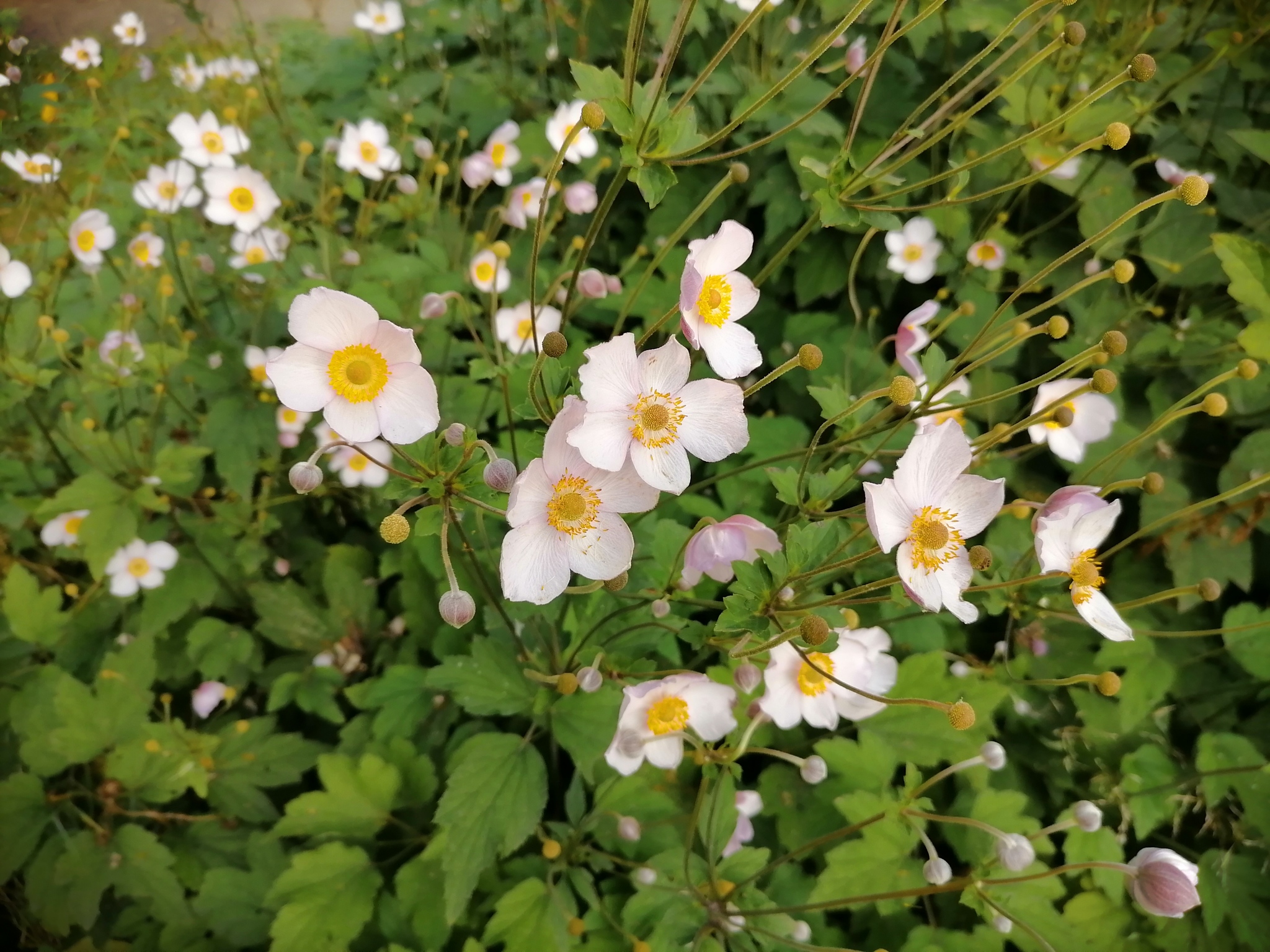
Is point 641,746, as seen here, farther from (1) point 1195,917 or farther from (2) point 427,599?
(1) point 1195,917

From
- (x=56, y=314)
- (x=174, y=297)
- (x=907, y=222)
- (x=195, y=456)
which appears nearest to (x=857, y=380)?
(x=907, y=222)

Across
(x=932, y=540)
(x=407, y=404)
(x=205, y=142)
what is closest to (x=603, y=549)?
(x=407, y=404)

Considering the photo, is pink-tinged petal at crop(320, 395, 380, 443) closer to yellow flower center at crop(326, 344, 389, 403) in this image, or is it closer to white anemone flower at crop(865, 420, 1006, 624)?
yellow flower center at crop(326, 344, 389, 403)

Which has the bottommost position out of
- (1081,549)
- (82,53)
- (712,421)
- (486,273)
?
(1081,549)

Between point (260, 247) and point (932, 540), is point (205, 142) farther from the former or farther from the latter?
point (932, 540)

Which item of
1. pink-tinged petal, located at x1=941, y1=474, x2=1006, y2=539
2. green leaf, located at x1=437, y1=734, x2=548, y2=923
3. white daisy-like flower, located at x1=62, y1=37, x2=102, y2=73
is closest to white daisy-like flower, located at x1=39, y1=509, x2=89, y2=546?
green leaf, located at x1=437, y1=734, x2=548, y2=923

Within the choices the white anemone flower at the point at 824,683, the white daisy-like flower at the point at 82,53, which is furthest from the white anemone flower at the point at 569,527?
the white daisy-like flower at the point at 82,53

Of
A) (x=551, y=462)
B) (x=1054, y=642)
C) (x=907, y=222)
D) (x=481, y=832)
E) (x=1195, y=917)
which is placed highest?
(x=907, y=222)
